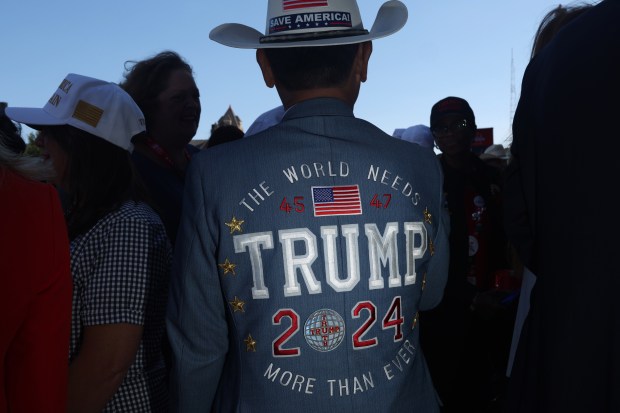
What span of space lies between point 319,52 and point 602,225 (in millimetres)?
Result: 865

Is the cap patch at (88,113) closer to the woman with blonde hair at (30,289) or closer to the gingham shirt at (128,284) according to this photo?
the gingham shirt at (128,284)

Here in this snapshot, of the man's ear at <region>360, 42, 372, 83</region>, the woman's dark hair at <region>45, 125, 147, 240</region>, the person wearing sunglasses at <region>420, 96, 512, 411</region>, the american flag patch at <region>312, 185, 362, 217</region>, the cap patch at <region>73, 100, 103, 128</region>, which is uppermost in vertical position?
the man's ear at <region>360, 42, 372, 83</region>

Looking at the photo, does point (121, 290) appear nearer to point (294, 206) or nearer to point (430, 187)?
point (294, 206)

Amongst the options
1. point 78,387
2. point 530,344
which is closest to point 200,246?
point 78,387

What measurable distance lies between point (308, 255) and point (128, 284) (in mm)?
667

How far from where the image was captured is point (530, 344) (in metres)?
1.58

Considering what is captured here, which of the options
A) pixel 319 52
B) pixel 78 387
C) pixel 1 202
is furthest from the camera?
pixel 78 387

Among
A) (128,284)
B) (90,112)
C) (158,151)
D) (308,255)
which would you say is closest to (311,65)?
(308,255)

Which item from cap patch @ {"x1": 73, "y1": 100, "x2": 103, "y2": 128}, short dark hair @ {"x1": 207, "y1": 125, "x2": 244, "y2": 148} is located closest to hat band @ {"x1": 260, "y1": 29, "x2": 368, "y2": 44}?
cap patch @ {"x1": 73, "y1": 100, "x2": 103, "y2": 128}

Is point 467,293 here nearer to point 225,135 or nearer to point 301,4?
point 225,135

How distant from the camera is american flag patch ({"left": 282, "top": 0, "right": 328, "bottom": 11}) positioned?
179cm

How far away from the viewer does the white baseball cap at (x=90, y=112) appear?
2277mm

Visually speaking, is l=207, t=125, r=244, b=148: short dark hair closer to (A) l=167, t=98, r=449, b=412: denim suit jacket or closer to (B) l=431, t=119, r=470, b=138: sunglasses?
(B) l=431, t=119, r=470, b=138: sunglasses

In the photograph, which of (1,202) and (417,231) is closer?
(1,202)
